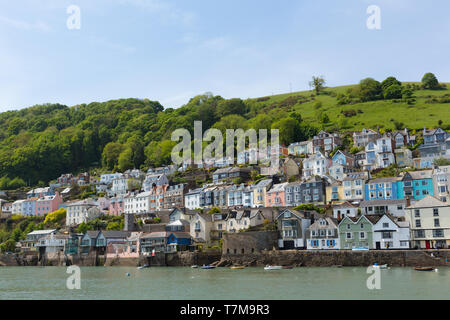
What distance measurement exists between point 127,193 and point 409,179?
67026 millimetres

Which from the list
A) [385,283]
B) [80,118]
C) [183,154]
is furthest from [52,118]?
[385,283]

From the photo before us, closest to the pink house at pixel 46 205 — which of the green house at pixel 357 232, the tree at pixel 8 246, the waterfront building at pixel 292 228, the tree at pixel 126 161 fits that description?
the tree at pixel 8 246

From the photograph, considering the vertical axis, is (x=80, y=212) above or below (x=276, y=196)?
below

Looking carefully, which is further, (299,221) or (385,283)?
(299,221)

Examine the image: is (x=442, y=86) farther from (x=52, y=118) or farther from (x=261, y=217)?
(x=52, y=118)

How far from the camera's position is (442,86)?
144125 mm

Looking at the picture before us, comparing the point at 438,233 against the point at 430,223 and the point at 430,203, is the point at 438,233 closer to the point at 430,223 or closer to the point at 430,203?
the point at 430,223

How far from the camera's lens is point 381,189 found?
7219cm

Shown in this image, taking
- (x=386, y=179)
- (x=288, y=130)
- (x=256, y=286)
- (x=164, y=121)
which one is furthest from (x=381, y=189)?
(x=164, y=121)

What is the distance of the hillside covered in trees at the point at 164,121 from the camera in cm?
12056

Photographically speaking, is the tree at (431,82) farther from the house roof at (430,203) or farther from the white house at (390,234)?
the white house at (390,234)

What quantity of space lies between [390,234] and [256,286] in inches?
912

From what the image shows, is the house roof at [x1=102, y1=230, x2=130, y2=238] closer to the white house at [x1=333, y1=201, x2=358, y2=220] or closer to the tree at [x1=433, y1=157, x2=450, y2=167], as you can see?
the white house at [x1=333, y1=201, x2=358, y2=220]
